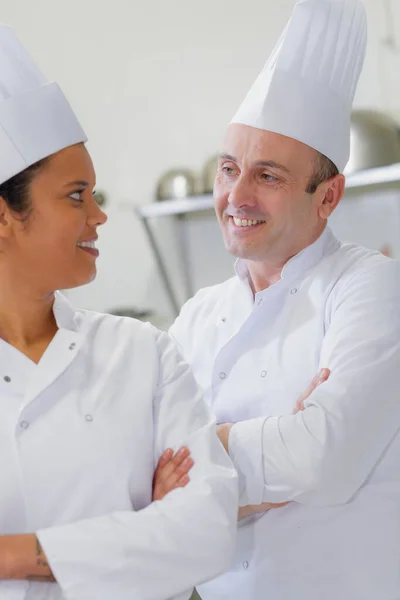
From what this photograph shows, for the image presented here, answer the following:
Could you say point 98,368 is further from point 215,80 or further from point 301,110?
point 215,80

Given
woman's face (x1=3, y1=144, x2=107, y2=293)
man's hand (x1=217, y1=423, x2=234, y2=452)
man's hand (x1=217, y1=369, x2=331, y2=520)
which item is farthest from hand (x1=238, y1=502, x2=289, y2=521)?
woman's face (x1=3, y1=144, x2=107, y2=293)

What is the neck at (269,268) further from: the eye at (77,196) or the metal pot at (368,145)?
the metal pot at (368,145)

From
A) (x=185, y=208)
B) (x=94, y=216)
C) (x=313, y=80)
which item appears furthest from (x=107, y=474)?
(x=185, y=208)

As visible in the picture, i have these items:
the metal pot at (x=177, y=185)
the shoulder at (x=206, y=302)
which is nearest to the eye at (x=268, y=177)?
the shoulder at (x=206, y=302)

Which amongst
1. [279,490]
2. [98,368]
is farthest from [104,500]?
[279,490]

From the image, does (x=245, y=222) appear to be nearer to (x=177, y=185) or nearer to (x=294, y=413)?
(x=294, y=413)

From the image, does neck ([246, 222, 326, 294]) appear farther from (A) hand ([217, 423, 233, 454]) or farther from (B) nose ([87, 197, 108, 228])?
(B) nose ([87, 197, 108, 228])

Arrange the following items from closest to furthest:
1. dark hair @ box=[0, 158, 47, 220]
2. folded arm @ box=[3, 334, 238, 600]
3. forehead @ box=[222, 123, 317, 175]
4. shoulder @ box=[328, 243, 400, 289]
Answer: folded arm @ box=[3, 334, 238, 600] < dark hair @ box=[0, 158, 47, 220] < shoulder @ box=[328, 243, 400, 289] < forehead @ box=[222, 123, 317, 175]

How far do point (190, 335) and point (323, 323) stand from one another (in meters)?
0.35

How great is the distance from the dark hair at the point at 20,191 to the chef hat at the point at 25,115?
0.04 feet

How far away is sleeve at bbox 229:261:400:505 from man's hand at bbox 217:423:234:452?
14 mm

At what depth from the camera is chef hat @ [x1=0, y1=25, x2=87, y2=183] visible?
1436mm

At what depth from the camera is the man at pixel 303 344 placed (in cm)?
166

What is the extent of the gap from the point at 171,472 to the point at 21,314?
353 millimetres
